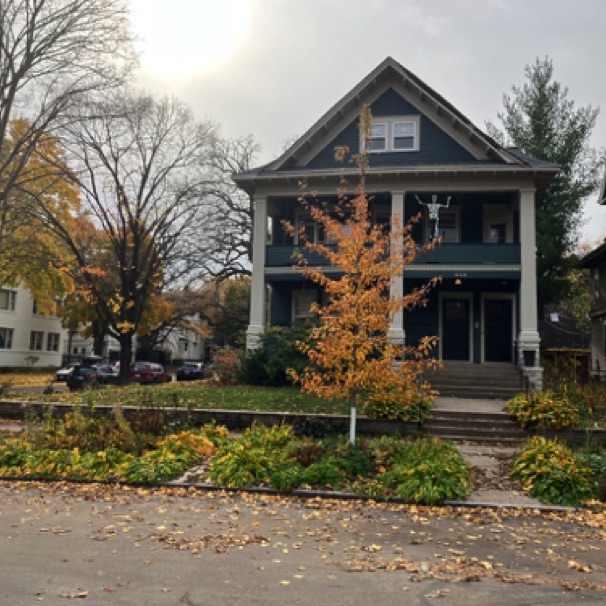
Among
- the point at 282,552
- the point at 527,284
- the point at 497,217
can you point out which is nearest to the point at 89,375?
the point at 497,217

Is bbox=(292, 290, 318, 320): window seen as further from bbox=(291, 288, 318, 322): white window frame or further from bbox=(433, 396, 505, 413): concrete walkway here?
bbox=(433, 396, 505, 413): concrete walkway

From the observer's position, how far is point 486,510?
832cm

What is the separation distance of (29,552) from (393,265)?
304 inches

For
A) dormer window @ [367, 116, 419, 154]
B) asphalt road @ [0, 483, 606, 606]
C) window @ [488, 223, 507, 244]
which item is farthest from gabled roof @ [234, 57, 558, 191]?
asphalt road @ [0, 483, 606, 606]

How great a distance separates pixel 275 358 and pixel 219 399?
9.71 ft

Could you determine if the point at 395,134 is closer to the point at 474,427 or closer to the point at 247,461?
the point at 474,427

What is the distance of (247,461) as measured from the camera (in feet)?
31.6

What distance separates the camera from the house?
2009 cm

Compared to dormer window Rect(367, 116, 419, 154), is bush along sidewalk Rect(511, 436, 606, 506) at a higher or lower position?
lower

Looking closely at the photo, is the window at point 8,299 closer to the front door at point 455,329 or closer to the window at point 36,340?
the window at point 36,340

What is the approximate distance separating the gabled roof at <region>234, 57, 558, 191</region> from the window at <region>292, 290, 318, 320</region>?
4426 mm

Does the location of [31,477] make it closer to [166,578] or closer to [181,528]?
[181,528]

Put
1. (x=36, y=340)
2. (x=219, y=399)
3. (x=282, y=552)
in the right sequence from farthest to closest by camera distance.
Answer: (x=36, y=340) → (x=219, y=399) → (x=282, y=552)

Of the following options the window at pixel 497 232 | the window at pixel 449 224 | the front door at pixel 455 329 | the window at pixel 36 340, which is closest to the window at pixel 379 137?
the window at pixel 449 224
